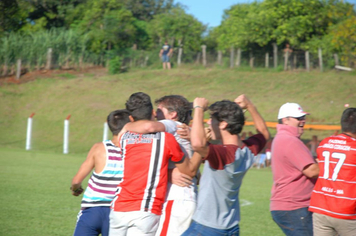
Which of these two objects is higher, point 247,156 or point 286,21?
point 286,21

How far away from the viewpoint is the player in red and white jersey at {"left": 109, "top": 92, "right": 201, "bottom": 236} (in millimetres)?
4230

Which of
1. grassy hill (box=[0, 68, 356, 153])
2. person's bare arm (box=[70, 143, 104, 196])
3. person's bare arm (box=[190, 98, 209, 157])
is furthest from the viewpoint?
grassy hill (box=[0, 68, 356, 153])

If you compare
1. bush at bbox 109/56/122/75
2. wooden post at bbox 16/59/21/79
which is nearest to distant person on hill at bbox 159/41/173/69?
bush at bbox 109/56/122/75

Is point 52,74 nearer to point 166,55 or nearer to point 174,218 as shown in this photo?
point 166,55

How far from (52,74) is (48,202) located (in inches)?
1285

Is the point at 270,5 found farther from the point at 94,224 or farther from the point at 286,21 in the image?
the point at 94,224

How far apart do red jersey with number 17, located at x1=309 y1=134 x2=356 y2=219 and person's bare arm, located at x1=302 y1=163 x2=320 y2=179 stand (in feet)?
0.36

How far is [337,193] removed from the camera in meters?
4.84

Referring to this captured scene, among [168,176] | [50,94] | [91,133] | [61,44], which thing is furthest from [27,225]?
[61,44]

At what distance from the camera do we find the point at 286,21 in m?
43.7

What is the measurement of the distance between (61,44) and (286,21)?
19865 mm

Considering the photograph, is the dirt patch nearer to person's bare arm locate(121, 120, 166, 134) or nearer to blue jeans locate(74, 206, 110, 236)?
blue jeans locate(74, 206, 110, 236)

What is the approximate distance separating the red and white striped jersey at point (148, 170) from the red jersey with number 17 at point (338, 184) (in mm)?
1554

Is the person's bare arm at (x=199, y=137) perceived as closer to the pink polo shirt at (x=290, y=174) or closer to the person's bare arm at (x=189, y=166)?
the person's bare arm at (x=189, y=166)
